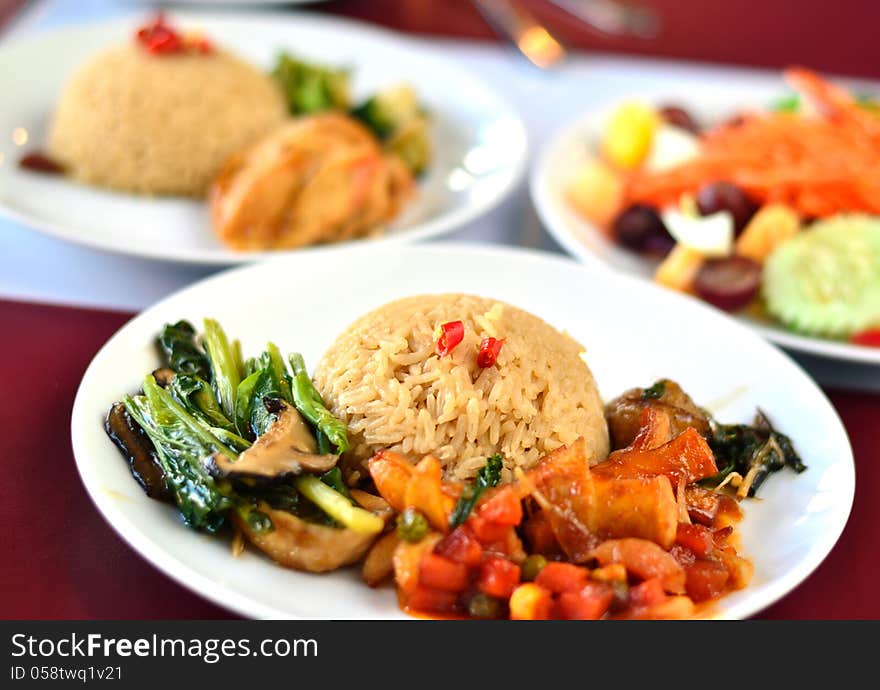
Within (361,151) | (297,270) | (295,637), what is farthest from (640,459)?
(361,151)

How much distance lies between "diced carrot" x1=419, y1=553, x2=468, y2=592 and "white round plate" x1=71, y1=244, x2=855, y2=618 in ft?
0.38

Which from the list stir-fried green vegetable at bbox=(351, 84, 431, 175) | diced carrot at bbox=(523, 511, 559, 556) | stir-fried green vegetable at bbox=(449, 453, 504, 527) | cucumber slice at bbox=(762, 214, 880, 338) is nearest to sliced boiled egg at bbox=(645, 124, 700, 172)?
cucumber slice at bbox=(762, 214, 880, 338)

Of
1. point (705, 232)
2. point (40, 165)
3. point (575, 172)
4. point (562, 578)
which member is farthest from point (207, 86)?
point (562, 578)

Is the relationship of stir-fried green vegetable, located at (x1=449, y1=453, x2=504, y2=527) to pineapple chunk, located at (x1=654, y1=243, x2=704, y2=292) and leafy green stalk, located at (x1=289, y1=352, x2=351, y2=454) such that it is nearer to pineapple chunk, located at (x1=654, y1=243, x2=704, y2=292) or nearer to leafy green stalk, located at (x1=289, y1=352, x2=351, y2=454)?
leafy green stalk, located at (x1=289, y1=352, x2=351, y2=454)

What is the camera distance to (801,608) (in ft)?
8.00

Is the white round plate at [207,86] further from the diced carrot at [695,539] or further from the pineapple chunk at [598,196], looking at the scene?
the diced carrot at [695,539]

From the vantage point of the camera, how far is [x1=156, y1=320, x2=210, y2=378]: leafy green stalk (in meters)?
2.72

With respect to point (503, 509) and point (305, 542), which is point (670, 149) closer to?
point (503, 509)

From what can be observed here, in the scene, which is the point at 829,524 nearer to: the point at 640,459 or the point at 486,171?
the point at 640,459

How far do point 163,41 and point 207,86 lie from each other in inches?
10.9

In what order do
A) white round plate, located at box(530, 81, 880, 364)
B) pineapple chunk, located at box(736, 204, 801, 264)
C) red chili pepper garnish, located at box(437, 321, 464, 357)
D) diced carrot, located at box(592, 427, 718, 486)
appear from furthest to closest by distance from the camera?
pineapple chunk, located at box(736, 204, 801, 264)
white round plate, located at box(530, 81, 880, 364)
red chili pepper garnish, located at box(437, 321, 464, 357)
diced carrot, located at box(592, 427, 718, 486)

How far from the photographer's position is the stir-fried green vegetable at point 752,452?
261 centimetres

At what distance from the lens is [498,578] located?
7.00 ft

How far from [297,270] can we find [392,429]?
0.92 metres
